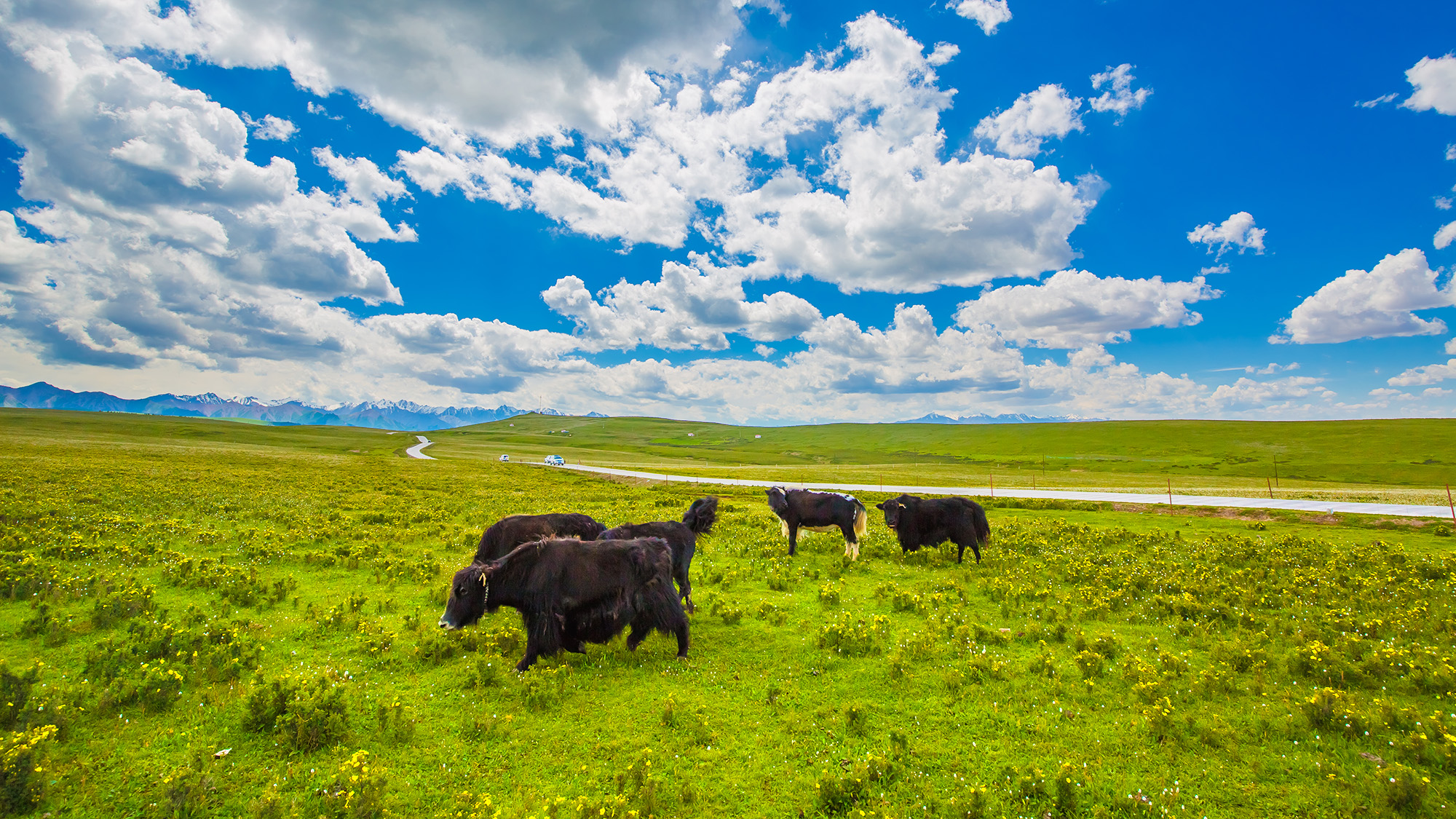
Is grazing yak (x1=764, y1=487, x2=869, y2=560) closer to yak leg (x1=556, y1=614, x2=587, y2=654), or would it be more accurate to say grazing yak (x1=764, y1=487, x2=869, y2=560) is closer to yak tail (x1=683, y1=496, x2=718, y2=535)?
yak tail (x1=683, y1=496, x2=718, y2=535)

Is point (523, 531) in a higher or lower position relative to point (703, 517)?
higher

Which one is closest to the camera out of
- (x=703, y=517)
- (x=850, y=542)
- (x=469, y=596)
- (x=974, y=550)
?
(x=469, y=596)

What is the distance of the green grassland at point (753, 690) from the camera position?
6.29 metres

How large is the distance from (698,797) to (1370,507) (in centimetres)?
4164

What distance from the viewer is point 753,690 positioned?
9047 mm

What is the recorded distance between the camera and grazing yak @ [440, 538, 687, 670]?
32.4 ft

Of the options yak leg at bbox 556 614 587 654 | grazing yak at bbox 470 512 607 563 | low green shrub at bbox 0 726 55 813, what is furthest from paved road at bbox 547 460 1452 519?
low green shrub at bbox 0 726 55 813

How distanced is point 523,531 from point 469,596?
3973 mm

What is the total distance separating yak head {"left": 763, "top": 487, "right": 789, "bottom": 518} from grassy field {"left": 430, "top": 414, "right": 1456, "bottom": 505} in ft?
117

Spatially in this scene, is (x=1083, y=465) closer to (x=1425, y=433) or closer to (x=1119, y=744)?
(x=1425, y=433)

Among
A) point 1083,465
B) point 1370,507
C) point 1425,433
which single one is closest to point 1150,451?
point 1083,465

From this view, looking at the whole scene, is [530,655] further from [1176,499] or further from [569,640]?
[1176,499]

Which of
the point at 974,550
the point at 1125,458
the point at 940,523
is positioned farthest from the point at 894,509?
the point at 1125,458

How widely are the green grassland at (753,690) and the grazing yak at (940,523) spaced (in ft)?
3.36
